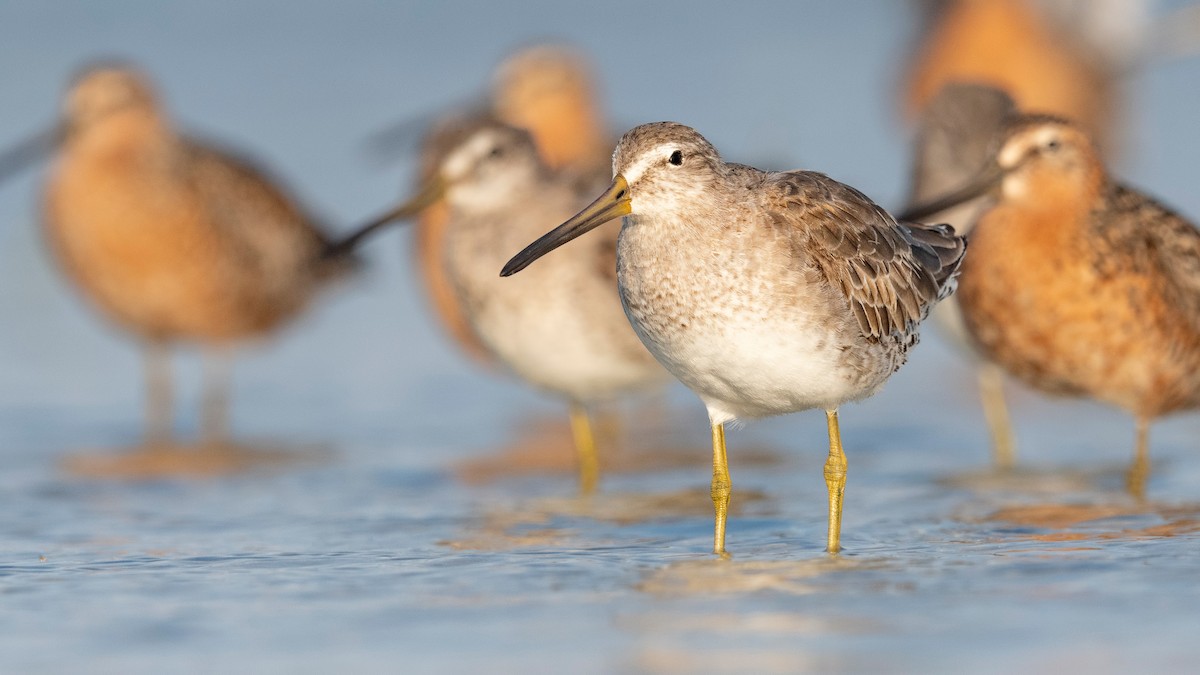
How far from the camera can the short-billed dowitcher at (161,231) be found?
1020 cm

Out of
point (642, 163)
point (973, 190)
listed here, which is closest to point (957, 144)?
point (973, 190)

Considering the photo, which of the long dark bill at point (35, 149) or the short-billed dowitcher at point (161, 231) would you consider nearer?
the short-billed dowitcher at point (161, 231)

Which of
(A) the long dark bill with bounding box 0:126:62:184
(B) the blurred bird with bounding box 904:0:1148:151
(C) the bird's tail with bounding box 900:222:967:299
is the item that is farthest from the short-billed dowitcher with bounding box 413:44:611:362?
(C) the bird's tail with bounding box 900:222:967:299

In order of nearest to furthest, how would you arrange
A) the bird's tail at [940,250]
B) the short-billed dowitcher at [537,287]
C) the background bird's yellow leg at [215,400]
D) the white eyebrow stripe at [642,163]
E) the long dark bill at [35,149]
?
1. the white eyebrow stripe at [642,163]
2. the bird's tail at [940,250]
3. the short-billed dowitcher at [537,287]
4. the background bird's yellow leg at [215,400]
5. the long dark bill at [35,149]

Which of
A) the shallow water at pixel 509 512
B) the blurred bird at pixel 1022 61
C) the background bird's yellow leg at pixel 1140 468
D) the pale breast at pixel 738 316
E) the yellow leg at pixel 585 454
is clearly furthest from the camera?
the blurred bird at pixel 1022 61

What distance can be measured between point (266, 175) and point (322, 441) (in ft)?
9.33

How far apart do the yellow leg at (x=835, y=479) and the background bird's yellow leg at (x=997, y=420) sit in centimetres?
189

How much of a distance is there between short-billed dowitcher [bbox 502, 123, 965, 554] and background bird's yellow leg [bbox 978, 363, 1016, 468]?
6.65ft

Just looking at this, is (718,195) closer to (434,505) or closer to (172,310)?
(434,505)

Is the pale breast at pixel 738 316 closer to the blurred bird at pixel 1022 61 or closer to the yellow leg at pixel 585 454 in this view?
the yellow leg at pixel 585 454

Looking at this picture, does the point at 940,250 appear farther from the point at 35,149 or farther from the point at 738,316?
the point at 35,149

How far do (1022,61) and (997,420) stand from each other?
4787mm

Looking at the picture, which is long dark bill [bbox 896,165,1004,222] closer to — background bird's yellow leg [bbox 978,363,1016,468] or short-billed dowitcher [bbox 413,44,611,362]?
background bird's yellow leg [bbox 978,363,1016,468]

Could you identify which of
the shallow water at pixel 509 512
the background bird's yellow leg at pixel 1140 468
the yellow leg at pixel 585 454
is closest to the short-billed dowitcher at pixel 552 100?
the shallow water at pixel 509 512
